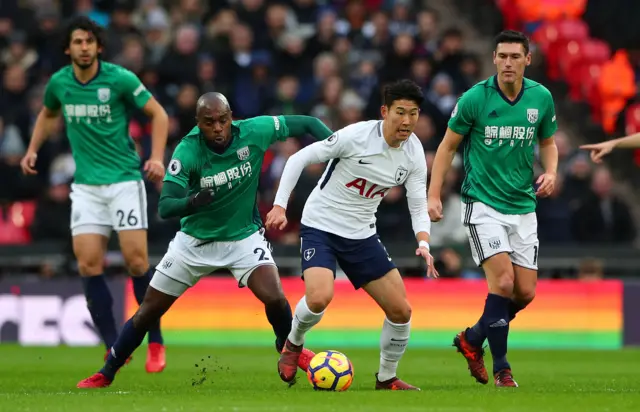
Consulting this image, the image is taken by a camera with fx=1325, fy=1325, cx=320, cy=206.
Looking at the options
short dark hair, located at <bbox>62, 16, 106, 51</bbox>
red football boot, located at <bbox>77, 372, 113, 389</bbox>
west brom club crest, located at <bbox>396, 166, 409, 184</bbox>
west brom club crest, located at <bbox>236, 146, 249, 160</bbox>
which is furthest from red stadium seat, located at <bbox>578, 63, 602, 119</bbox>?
red football boot, located at <bbox>77, 372, 113, 389</bbox>

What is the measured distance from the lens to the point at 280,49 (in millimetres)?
19656

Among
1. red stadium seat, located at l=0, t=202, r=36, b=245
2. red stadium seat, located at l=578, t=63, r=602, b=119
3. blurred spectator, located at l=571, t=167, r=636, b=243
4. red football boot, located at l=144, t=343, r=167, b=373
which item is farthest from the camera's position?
red stadium seat, located at l=578, t=63, r=602, b=119

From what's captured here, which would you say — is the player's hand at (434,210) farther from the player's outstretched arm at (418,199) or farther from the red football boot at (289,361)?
the red football boot at (289,361)

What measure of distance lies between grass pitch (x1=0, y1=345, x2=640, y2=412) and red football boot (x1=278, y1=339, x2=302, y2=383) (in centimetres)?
11

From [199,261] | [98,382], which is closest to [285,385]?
[199,261]

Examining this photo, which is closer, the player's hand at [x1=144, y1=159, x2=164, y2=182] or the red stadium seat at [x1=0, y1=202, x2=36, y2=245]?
the player's hand at [x1=144, y1=159, x2=164, y2=182]

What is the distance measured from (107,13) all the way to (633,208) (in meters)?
8.57

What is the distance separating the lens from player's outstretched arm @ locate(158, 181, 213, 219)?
8953 millimetres

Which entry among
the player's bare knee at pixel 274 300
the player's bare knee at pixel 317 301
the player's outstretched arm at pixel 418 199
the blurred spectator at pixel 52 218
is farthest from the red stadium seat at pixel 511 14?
the player's bare knee at pixel 317 301

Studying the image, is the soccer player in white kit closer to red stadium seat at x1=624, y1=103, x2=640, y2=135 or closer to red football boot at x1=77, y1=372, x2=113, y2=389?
red football boot at x1=77, y1=372, x2=113, y2=389

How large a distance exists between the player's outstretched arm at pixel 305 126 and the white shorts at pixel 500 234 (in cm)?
138

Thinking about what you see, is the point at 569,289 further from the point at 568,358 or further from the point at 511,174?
the point at 511,174

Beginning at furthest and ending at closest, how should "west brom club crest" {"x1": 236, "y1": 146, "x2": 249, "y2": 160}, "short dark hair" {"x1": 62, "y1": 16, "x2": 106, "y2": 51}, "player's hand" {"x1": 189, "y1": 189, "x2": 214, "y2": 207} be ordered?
1. "short dark hair" {"x1": 62, "y1": 16, "x2": 106, "y2": 51}
2. "west brom club crest" {"x1": 236, "y1": 146, "x2": 249, "y2": 160}
3. "player's hand" {"x1": 189, "y1": 189, "x2": 214, "y2": 207}

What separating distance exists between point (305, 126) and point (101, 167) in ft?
7.94
